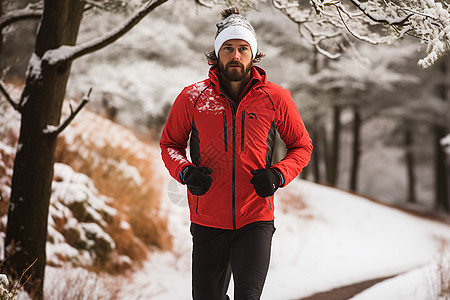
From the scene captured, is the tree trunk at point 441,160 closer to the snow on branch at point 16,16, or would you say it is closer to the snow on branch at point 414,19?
the snow on branch at point 414,19

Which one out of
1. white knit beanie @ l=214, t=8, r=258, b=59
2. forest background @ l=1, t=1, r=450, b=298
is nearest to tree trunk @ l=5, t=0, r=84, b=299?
white knit beanie @ l=214, t=8, r=258, b=59

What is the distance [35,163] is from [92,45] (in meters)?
1.17

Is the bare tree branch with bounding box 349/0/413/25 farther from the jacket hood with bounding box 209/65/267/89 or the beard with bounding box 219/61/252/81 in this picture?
the beard with bounding box 219/61/252/81

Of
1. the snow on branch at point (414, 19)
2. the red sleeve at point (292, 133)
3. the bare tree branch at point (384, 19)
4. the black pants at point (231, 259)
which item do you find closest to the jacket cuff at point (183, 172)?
the black pants at point (231, 259)

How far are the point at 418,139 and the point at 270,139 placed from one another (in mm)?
22222

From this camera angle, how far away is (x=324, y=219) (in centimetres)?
1144

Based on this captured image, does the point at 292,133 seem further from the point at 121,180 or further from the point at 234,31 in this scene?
the point at 121,180

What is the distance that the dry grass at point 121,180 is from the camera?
6.90 m

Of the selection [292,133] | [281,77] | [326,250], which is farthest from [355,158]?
[292,133]

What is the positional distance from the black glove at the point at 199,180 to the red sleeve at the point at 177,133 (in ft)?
0.61

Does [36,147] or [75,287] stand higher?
[36,147]

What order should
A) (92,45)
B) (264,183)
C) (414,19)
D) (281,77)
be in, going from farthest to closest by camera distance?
1. (281,77)
2. (92,45)
3. (414,19)
4. (264,183)

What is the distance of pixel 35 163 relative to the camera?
171 inches

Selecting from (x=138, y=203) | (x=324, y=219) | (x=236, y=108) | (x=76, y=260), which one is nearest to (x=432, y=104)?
(x=324, y=219)
